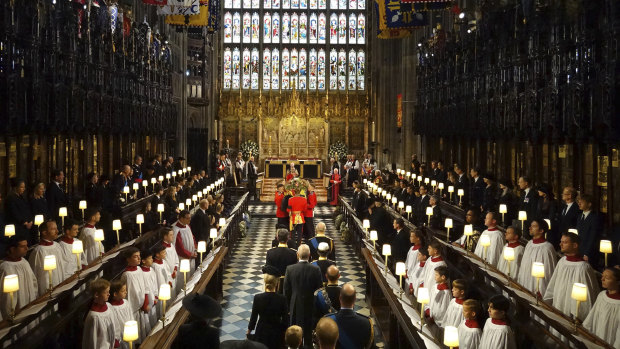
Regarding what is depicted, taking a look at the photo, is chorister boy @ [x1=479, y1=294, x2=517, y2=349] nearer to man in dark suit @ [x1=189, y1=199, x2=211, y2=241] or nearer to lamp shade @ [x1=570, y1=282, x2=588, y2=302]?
lamp shade @ [x1=570, y1=282, x2=588, y2=302]

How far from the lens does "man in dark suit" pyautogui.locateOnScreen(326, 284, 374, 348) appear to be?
18.2 feet

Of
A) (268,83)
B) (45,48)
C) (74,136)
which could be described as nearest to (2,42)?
(45,48)

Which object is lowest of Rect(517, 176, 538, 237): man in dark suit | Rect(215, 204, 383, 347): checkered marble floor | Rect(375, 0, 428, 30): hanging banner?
Rect(215, 204, 383, 347): checkered marble floor

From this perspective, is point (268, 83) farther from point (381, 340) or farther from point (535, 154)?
point (381, 340)

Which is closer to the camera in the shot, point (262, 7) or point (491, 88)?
point (491, 88)

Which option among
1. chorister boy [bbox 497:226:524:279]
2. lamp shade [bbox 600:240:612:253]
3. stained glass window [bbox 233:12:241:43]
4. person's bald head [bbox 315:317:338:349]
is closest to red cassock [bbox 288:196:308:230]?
chorister boy [bbox 497:226:524:279]

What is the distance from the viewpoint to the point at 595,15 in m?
11.1

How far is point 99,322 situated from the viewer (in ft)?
20.8

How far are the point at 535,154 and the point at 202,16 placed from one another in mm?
12565

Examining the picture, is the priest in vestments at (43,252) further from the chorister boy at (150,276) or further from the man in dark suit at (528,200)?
the man in dark suit at (528,200)

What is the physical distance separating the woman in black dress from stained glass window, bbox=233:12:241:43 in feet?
112

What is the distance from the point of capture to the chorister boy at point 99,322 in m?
6.31

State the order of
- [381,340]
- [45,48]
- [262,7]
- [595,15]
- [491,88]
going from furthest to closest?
[262,7], [491,88], [45,48], [595,15], [381,340]

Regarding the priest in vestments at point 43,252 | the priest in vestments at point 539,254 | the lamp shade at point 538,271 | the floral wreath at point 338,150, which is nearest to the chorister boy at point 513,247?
the priest in vestments at point 539,254
